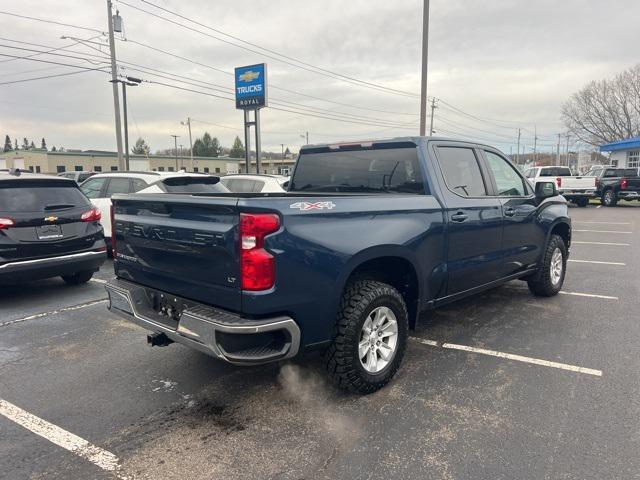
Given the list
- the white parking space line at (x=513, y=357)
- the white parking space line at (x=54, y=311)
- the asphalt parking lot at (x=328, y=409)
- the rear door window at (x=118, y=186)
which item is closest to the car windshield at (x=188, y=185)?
the rear door window at (x=118, y=186)

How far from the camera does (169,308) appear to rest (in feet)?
11.1

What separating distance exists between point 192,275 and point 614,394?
10.5ft

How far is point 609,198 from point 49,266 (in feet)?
83.3

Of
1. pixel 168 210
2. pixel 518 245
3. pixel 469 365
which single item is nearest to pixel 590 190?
pixel 518 245

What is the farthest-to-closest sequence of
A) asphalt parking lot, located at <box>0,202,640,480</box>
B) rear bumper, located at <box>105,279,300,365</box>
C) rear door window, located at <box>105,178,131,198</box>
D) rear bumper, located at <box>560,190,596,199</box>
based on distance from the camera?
rear bumper, located at <box>560,190,596,199</box> < rear door window, located at <box>105,178,131,198</box> < rear bumper, located at <box>105,279,300,365</box> < asphalt parking lot, located at <box>0,202,640,480</box>

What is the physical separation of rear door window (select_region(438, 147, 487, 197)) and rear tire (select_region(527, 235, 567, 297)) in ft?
5.76

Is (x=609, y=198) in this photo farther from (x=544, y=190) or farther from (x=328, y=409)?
(x=328, y=409)

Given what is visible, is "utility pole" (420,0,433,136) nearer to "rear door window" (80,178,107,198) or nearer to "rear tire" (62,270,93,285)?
"rear door window" (80,178,107,198)

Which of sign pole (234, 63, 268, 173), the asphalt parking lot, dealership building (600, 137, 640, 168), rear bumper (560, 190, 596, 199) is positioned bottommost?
the asphalt parking lot

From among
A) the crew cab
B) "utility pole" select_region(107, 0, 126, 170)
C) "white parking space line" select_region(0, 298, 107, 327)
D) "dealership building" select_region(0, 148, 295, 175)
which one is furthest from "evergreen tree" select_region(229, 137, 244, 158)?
"white parking space line" select_region(0, 298, 107, 327)

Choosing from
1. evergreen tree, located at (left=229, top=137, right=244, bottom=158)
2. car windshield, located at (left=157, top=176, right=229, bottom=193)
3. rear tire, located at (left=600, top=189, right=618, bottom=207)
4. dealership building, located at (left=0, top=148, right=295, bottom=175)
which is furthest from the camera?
evergreen tree, located at (left=229, top=137, right=244, bottom=158)

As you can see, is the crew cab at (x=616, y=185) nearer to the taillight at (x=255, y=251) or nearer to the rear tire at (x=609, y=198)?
the rear tire at (x=609, y=198)

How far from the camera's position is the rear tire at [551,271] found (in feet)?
19.2

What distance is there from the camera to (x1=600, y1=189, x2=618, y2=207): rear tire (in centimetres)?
2344
